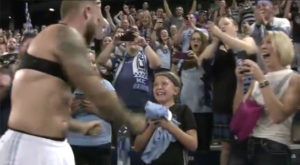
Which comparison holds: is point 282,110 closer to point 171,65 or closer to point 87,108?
point 87,108

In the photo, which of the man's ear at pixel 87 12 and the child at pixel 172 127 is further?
the child at pixel 172 127

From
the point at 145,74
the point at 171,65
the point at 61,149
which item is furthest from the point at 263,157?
the point at 171,65

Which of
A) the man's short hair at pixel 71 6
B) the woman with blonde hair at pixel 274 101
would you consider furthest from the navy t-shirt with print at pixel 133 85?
the man's short hair at pixel 71 6

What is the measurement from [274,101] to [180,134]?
2.78ft

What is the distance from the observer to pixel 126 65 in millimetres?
6598

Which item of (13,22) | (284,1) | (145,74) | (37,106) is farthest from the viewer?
(13,22)

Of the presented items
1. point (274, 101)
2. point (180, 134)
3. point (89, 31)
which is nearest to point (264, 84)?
point (274, 101)

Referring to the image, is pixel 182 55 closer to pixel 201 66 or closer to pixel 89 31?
pixel 201 66

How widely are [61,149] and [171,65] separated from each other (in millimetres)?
4282

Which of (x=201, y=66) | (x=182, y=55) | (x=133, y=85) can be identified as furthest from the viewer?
(x=182, y=55)

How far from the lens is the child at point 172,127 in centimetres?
463

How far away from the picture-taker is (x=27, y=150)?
3.36 metres

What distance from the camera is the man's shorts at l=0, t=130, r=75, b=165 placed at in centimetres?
335

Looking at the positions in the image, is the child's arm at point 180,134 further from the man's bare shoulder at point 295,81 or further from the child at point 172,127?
the man's bare shoulder at point 295,81
